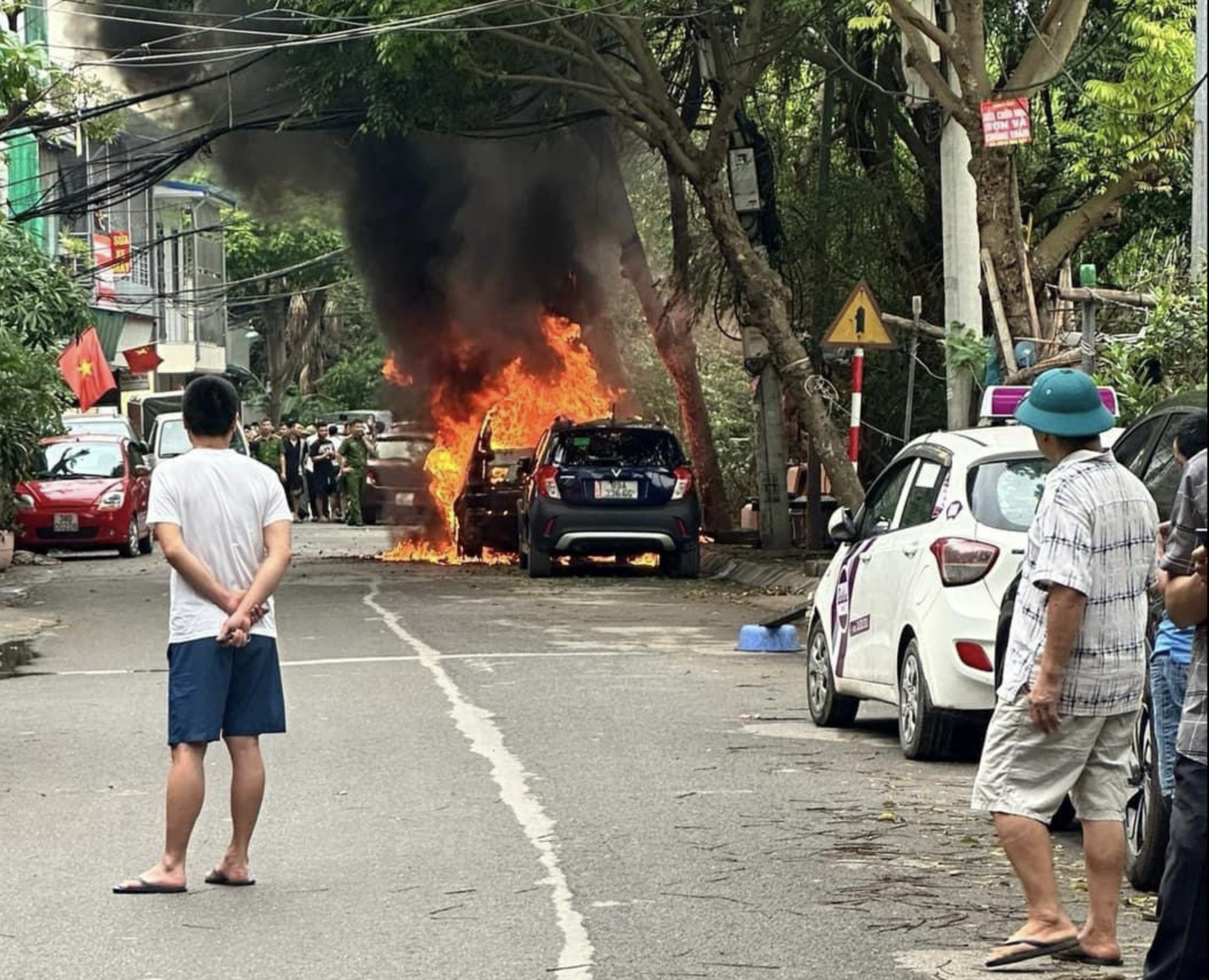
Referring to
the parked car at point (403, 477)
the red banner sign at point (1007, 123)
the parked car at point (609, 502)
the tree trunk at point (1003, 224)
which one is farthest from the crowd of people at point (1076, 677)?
the parked car at point (403, 477)

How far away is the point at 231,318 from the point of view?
70.2 metres

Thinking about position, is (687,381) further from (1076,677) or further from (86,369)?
(1076,677)

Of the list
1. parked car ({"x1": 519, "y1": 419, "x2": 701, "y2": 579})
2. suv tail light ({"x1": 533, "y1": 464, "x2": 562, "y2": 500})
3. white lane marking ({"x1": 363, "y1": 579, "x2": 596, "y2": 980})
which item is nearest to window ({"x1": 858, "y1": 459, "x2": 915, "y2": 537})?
white lane marking ({"x1": 363, "y1": 579, "x2": 596, "y2": 980})

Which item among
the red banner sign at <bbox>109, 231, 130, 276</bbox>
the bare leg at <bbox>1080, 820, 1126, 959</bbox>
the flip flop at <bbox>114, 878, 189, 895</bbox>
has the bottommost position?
the flip flop at <bbox>114, 878, 189, 895</bbox>

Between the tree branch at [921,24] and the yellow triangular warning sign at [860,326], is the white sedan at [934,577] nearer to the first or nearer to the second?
the tree branch at [921,24]

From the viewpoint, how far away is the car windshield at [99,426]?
32188mm

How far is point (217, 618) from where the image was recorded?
764 cm

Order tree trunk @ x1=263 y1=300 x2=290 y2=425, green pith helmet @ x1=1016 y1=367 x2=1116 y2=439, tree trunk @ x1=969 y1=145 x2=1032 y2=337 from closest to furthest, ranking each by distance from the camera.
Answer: green pith helmet @ x1=1016 y1=367 x2=1116 y2=439, tree trunk @ x1=969 y1=145 x2=1032 y2=337, tree trunk @ x1=263 y1=300 x2=290 y2=425

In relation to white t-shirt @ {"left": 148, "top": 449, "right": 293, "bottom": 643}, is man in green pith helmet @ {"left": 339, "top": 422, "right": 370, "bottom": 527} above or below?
below

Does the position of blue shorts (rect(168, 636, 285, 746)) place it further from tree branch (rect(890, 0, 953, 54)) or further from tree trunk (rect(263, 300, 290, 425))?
tree trunk (rect(263, 300, 290, 425))

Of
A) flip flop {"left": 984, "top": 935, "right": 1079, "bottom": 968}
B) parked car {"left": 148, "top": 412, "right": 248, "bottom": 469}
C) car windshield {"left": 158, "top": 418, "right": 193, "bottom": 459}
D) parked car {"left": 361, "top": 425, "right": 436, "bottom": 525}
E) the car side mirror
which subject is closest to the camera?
flip flop {"left": 984, "top": 935, "right": 1079, "bottom": 968}

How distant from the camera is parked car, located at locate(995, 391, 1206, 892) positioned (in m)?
7.56

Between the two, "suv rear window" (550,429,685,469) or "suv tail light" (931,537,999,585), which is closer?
"suv tail light" (931,537,999,585)

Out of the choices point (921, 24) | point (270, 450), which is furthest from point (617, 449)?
point (270, 450)
